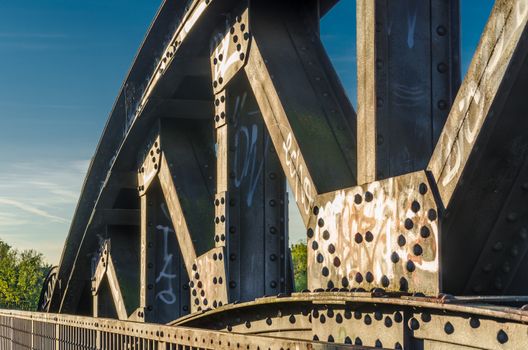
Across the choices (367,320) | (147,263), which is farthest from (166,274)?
(367,320)

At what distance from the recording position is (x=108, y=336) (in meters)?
9.38

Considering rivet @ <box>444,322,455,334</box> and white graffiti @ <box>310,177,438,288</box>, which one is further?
white graffiti @ <box>310,177,438,288</box>

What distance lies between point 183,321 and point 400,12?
4549 millimetres

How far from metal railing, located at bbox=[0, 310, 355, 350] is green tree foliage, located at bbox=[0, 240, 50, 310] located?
65.4 metres

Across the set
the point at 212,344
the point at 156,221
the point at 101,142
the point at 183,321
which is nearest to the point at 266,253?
the point at 183,321

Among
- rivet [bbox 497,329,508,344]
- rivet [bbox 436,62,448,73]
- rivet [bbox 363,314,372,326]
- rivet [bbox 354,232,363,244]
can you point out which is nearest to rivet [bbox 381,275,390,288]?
rivet [bbox 363,314,372,326]

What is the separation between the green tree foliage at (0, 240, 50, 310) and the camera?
80375 mm

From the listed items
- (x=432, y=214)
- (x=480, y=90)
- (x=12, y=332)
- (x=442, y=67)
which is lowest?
(x=12, y=332)

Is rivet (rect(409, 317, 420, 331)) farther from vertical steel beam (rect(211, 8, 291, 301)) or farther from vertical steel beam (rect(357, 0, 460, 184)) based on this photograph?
vertical steel beam (rect(211, 8, 291, 301))

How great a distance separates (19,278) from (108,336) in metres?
76.8

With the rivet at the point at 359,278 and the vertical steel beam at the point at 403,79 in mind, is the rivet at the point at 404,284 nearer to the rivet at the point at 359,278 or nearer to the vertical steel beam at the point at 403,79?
the rivet at the point at 359,278

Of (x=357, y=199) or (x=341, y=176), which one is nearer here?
(x=357, y=199)

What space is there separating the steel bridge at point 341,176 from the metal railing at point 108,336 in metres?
0.02

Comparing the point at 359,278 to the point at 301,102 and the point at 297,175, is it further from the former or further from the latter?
the point at 301,102
